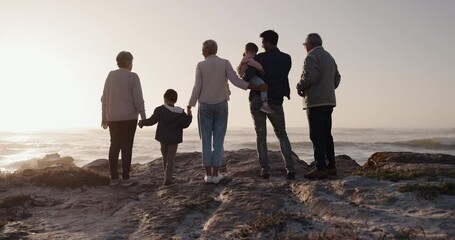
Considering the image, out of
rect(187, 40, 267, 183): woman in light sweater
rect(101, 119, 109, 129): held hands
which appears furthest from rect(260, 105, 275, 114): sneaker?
rect(101, 119, 109, 129): held hands

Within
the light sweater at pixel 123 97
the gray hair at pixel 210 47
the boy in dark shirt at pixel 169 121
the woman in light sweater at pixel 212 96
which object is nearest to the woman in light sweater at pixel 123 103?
the light sweater at pixel 123 97

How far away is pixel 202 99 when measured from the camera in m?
7.36

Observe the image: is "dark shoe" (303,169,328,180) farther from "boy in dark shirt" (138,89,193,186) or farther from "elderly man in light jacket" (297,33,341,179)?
"boy in dark shirt" (138,89,193,186)

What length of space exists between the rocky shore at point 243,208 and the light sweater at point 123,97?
1.62 m

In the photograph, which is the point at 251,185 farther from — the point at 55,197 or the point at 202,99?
the point at 55,197

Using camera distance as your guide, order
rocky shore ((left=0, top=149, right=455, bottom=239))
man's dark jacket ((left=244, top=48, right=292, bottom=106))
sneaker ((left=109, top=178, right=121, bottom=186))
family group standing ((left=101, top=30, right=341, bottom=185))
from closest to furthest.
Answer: rocky shore ((left=0, top=149, right=455, bottom=239))
family group standing ((left=101, top=30, right=341, bottom=185))
man's dark jacket ((left=244, top=48, right=292, bottom=106))
sneaker ((left=109, top=178, right=121, bottom=186))

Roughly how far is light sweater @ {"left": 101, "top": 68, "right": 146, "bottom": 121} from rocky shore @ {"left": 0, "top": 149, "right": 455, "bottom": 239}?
1618 mm

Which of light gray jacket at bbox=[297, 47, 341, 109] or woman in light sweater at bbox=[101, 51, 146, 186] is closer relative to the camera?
light gray jacket at bbox=[297, 47, 341, 109]

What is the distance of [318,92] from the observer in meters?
7.17

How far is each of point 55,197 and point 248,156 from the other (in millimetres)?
5068

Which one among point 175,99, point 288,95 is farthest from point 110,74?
point 288,95

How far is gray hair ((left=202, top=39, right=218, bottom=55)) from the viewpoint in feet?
24.3

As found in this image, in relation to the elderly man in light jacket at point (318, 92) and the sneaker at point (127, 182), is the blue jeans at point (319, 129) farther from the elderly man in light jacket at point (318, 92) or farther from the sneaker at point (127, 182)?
the sneaker at point (127, 182)

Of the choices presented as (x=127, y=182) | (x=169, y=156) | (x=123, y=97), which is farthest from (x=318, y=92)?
(x=127, y=182)
